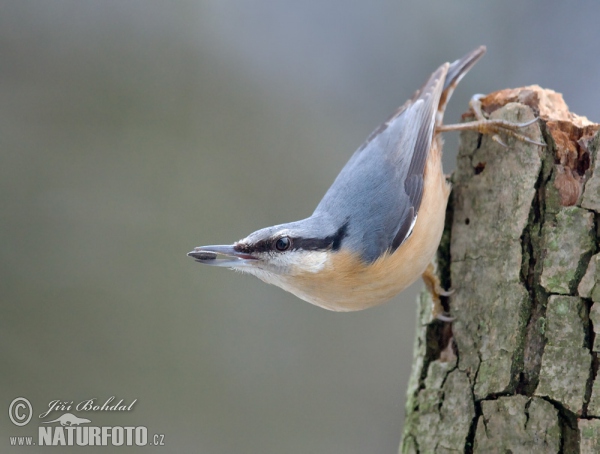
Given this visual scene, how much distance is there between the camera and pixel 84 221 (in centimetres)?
503

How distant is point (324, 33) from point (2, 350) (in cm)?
384

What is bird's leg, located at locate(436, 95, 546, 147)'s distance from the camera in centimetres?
255

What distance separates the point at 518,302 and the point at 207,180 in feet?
11.1

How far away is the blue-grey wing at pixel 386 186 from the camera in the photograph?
2.69m

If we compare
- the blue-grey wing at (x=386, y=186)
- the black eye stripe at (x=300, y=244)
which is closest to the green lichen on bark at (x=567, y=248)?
the blue-grey wing at (x=386, y=186)

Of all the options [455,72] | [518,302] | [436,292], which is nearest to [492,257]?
[518,302]

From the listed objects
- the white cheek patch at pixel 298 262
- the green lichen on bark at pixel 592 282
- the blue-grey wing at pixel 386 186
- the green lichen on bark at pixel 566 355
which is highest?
the blue-grey wing at pixel 386 186

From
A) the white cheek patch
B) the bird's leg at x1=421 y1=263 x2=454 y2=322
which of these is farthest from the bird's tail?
the white cheek patch

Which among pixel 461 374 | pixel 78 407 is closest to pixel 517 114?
pixel 461 374

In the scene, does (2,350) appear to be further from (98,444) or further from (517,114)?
(517,114)

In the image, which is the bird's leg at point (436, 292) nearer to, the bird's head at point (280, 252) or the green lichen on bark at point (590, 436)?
the bird's head at point (280, 252)

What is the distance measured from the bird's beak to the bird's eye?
11 centimetres

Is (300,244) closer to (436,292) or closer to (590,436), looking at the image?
(436,292)

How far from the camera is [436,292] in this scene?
109 inches
